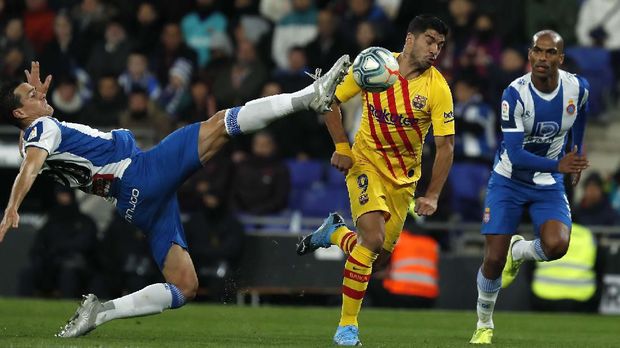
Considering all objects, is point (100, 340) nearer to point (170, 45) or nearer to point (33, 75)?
point (33, 75)

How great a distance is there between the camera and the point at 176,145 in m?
10.8

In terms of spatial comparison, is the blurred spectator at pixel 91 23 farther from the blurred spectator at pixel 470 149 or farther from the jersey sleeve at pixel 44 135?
the jersey sleeve at pixel 44 135

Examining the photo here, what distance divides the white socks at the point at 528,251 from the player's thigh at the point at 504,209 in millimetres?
226

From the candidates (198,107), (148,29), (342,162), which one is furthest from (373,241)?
(148,29)

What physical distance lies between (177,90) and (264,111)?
33.5 feet

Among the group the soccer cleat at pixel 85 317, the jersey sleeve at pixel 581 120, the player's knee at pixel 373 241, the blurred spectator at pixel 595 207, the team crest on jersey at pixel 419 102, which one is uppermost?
the team crest on jersey at pixel 419 102

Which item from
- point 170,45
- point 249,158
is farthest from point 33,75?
point 170,45

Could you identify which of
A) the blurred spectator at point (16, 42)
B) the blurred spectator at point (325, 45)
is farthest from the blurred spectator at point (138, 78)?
the blurred spectator at point (325, 45)

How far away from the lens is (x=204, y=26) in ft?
71.1

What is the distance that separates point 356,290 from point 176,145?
179cm

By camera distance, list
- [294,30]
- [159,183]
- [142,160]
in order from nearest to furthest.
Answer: [159,183] < [142,160] < [294,30]

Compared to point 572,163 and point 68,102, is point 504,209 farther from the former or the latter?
point 68,102

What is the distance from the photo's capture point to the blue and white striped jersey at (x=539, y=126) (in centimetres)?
1154

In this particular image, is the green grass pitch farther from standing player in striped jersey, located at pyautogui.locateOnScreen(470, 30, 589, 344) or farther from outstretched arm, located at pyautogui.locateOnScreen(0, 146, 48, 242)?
outstretched arm, located at pyautogui.locateOnScreen(0, 146, 48, 242)
